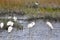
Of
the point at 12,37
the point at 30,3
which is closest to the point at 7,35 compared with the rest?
the point at 12,37

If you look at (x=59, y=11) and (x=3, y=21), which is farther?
(x=59, y=11)

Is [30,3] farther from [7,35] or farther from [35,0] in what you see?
[7,35]

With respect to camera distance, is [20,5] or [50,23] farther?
[20,5]

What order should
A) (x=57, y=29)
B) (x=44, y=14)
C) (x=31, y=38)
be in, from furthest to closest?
(x=44, y=14)
(x=57, y=29)
(x=31, y=38)

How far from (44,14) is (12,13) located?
428 mm

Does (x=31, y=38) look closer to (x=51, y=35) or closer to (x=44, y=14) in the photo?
(x=51, y=35)

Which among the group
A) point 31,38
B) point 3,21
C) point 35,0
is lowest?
point 31,38

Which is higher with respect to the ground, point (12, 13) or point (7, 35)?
point (12, 13)

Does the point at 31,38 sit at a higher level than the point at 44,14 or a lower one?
lower

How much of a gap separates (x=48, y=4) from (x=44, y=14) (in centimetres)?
22

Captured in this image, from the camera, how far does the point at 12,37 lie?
8.67 feet

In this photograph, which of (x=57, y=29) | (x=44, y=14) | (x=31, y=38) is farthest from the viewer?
(x=44, y=14)

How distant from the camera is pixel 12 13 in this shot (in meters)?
3.04

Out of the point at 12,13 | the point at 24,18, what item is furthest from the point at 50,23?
the point at 12,13
